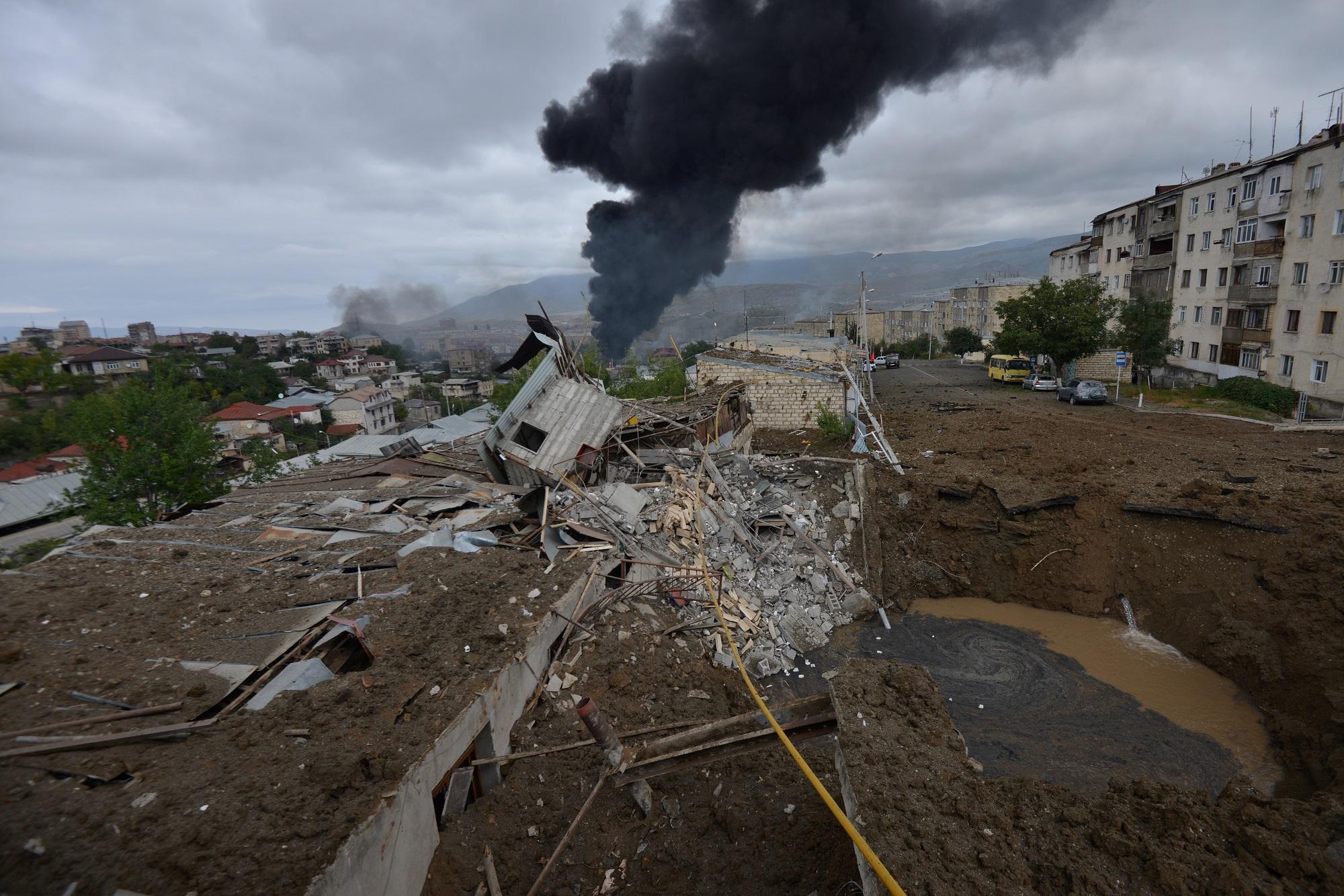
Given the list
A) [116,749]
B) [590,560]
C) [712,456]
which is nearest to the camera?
[116,749]

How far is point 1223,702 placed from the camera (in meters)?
8.23

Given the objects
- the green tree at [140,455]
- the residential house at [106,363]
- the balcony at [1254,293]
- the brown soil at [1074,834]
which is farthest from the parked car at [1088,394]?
the residential house at [106,363]

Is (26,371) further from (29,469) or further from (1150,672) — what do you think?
(1150,672)

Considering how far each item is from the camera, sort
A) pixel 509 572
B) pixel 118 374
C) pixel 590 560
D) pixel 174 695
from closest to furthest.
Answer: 1. pixel 174 695
2. pixel 509 572
3. pixel 590 560
4. pixel 118 374

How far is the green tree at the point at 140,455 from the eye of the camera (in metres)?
15.1

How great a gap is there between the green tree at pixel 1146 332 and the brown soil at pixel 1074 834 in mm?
27888

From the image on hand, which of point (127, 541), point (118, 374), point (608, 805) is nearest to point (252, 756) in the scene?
point (608, 805)

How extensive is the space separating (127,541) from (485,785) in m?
6.91

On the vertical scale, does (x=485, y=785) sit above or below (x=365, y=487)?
below

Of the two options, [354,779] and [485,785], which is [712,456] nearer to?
[485,785]

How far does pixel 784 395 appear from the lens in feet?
58.9

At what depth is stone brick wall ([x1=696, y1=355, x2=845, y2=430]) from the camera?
17.6 m

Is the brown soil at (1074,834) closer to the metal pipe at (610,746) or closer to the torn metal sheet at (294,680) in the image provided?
the metal pipe at (610,746)

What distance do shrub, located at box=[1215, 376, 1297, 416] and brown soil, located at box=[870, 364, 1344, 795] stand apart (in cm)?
641
